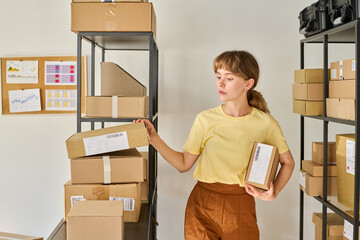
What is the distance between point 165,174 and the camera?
296 centimetres

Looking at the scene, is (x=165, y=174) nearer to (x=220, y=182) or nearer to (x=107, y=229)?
(x=220, y=182)

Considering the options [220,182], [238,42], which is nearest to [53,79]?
[238,42]

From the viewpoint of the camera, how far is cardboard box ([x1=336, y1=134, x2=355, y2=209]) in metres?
1.92

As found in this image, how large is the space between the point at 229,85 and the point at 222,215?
663 mm

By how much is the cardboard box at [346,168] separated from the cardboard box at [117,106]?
1.10 metres

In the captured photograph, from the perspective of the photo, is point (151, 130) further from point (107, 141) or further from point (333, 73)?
point (333, 73)

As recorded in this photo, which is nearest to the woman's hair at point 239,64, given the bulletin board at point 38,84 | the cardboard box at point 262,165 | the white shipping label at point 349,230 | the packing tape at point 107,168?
the cardboard box at point 262,165

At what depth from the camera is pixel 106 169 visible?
6.23 feet

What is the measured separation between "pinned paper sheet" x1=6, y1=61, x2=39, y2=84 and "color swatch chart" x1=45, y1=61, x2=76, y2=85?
92 millimetres

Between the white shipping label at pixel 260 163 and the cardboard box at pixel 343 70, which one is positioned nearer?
the white shipping label at pixel 260 163

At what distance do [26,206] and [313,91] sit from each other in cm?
230

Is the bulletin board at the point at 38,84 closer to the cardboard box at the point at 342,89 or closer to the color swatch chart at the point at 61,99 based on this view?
the color swatch chart at the point at 61,99

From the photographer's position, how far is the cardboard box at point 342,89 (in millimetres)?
1885

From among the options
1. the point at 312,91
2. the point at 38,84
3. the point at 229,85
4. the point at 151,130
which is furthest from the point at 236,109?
the point at 38,84
